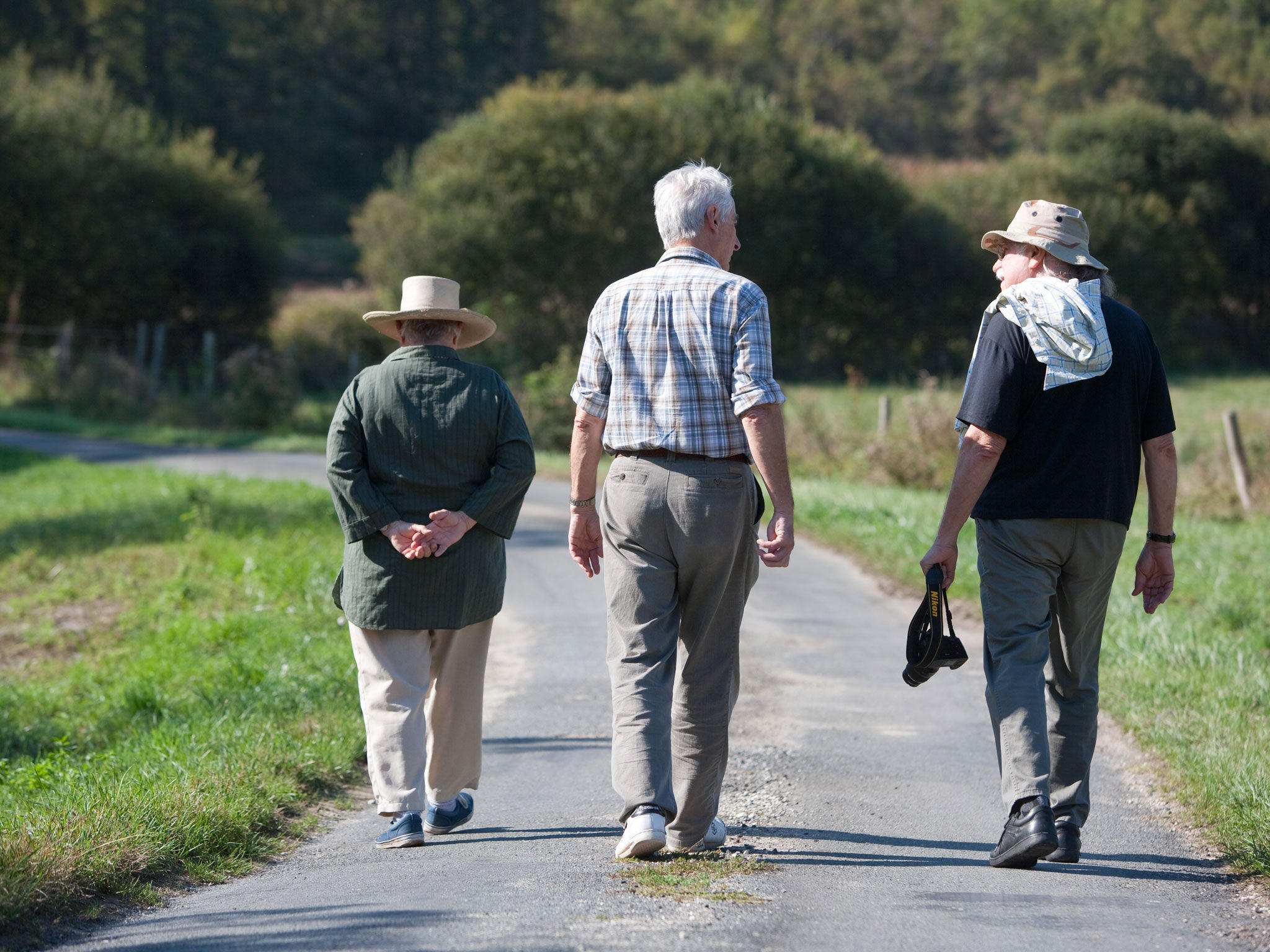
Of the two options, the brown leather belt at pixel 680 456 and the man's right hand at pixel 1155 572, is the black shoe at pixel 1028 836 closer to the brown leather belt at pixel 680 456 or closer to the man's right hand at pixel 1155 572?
the man's right hand at pixel 1155 572

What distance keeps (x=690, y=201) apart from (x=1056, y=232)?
121 centimetres

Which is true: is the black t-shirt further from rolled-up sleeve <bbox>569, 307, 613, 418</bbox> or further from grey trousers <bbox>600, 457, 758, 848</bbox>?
rolled-up sleeve <bbox>569, 307, 613, 418</bbox>

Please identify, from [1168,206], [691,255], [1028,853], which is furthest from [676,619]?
[1168,206]

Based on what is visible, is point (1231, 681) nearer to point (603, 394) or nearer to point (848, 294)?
point (603, 394)

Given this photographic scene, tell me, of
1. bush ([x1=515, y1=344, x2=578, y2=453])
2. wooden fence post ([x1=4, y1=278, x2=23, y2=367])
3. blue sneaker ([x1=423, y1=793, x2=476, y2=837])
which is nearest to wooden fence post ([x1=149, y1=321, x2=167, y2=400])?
wooden fence post ([x1=4, y1=278, x2=23, y2=367])

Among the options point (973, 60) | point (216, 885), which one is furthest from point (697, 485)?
point (973, 60)

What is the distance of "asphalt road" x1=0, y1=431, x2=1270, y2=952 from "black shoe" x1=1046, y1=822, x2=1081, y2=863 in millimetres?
34

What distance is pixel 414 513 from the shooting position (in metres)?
4.41

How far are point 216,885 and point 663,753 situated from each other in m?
1.49

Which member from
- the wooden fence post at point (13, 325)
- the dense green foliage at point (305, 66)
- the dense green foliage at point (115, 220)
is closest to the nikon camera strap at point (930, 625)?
the wooden fence post at point (13, 325)

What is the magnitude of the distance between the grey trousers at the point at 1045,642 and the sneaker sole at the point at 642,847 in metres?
1.11

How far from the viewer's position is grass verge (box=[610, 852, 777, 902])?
3617 millimetres

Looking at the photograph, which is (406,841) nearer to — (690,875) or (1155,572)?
(690,875)

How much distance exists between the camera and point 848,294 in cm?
4384
